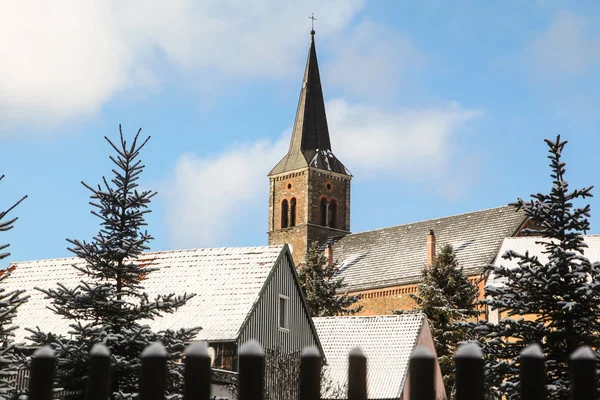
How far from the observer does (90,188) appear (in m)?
11.5

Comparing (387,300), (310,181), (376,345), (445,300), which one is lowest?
(376,345)

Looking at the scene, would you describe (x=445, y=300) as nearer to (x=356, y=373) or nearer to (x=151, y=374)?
(x=356, y=373)

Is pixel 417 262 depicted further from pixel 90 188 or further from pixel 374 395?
pixel 90 188

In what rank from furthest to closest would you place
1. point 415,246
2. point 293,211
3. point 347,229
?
point 293,211, point 347,229, point 415,246

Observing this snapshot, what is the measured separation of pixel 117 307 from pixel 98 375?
7765 mm

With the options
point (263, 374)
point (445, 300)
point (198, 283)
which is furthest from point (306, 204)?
point (263, 374)

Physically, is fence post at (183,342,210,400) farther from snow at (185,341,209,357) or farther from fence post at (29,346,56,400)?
fence post at (29,346,56,400)

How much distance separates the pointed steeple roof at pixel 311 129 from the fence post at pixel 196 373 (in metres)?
78.5

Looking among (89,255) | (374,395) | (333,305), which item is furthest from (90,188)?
(333,305)

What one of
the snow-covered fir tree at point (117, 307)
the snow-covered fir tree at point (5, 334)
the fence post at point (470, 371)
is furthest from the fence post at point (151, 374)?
the snow-covered fir tree at point (117, 307)

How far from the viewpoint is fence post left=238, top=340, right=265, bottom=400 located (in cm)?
310

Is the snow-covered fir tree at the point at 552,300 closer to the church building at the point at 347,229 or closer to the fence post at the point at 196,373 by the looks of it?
the fence post at the point at 196,373

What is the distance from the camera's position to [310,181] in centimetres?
8044

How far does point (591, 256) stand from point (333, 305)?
43.9ft
